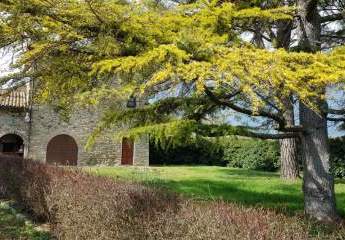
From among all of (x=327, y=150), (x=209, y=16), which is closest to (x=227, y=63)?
(x=209, y=16)

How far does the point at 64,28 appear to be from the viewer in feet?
17.7

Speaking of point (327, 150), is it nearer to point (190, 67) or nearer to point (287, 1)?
point (287, 1)

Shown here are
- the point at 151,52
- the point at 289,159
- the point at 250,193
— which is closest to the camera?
the point at 151,52

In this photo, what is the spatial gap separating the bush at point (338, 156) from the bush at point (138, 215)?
16.0m

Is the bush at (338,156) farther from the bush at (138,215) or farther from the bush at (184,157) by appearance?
the bush at (138,215)

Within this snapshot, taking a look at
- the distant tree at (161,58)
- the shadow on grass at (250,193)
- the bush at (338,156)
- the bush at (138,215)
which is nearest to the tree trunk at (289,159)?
the shadow on grass at (250,193)

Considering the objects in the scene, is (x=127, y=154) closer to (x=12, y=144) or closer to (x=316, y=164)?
(x=12, y=144)

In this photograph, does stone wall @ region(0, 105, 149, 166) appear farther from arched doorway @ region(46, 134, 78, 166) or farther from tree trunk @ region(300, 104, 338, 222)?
tree trunk @ region(300, 104, 338, 222)

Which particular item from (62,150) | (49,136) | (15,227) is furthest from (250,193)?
(62,150)

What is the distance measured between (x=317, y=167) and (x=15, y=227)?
17.7 ft

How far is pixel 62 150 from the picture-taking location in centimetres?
2773

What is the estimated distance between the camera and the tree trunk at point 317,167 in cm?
776

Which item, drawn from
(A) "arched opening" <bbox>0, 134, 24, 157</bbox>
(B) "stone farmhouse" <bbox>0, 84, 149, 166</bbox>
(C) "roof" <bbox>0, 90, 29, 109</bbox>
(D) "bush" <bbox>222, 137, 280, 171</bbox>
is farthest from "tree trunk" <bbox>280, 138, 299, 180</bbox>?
(A) "arched opening" <bbox>0, 134, 24, 157</bbox>

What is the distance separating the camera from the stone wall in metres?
26.4
